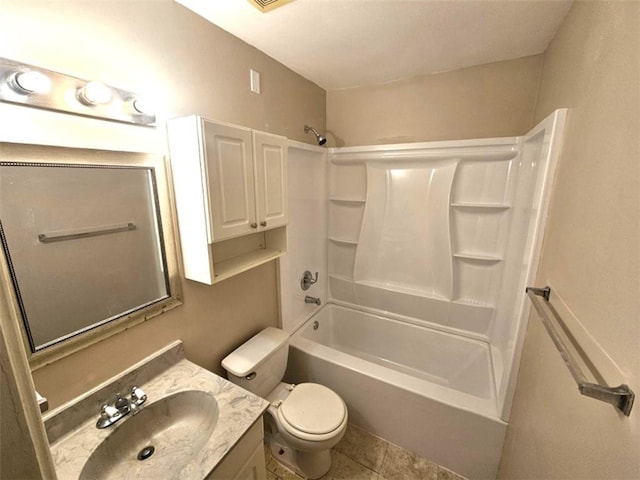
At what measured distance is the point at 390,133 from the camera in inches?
84.2

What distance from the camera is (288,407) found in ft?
4.91

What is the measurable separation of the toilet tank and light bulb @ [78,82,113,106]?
128cm

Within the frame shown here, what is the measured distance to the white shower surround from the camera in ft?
4.88

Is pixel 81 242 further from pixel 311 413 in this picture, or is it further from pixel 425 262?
pixel 425 262

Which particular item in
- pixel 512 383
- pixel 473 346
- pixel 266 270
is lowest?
pixel 473 346

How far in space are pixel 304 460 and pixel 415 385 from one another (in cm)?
76

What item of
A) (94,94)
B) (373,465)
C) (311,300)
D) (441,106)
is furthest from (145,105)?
(373,465)

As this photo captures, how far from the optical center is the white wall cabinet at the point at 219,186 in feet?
3.53

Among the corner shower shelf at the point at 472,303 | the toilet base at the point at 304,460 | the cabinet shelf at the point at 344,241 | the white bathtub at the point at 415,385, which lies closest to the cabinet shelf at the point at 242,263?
the white bathtub at the point at 415,385

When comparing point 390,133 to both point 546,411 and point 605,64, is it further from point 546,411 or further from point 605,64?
point 546,411

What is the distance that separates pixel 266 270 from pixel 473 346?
1682 mm

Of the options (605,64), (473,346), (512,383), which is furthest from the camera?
(473,346)

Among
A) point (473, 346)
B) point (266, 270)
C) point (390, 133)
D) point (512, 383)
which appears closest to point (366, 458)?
point (512, 383)

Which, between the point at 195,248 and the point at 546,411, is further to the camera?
the point at 195,248
